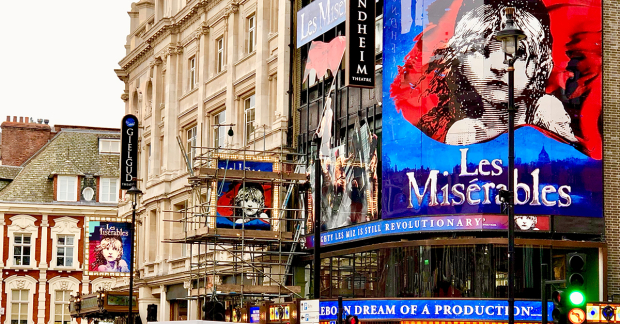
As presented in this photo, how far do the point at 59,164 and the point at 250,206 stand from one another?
42.2 meters

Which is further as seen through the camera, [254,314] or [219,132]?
[219,132]

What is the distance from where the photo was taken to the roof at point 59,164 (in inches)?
3054

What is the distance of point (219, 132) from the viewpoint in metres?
47.3

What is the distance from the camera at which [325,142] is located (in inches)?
1512

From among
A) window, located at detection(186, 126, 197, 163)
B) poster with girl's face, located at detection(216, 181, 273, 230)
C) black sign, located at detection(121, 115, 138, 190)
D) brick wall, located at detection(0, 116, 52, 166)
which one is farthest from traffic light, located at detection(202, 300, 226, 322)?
brick wall, located at detection(0, 116, 52, 166)

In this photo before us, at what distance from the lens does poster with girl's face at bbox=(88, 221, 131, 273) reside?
177ft

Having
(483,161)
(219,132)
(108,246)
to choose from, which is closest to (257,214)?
(219,132)

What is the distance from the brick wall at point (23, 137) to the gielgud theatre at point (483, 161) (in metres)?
54.0

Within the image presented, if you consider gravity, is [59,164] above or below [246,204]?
above

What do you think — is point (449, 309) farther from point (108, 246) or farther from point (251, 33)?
point (108, 246)

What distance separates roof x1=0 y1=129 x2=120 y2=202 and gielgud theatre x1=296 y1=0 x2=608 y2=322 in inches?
1894

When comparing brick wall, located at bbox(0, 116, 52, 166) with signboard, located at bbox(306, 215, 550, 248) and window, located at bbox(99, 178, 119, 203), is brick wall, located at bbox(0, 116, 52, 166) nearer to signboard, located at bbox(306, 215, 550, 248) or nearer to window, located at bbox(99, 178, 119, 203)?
window, located at bbox(99, 178, 119, 203)

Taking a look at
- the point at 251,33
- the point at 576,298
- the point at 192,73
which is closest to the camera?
the point at 576,298

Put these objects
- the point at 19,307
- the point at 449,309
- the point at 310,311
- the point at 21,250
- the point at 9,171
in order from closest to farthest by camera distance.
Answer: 1. the point at 310,311
2. the point at 449,309
3. the point at 19,307
4. the point at 21,250
5. the point at 9,171
